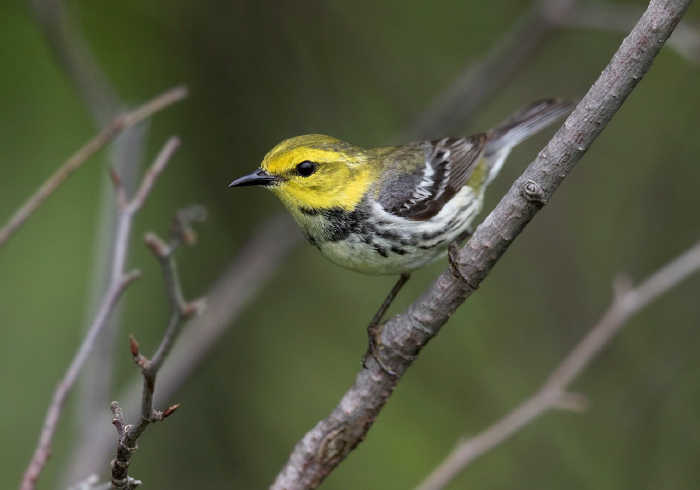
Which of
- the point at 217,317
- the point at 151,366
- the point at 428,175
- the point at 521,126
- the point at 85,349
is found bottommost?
the point at 151,366

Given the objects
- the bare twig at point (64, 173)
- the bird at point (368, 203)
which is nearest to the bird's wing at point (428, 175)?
the bird at point (368, 203)

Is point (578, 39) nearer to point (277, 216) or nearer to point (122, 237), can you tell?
point (277, 216)

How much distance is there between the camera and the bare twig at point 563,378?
301 centimetres

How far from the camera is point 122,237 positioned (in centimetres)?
280

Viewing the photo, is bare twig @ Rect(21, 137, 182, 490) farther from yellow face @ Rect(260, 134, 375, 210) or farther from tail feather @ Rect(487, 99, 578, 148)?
tail feather @ Rect(487, 99, 578, 148)

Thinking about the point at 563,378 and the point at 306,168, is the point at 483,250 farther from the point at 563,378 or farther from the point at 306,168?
the point at 306,168

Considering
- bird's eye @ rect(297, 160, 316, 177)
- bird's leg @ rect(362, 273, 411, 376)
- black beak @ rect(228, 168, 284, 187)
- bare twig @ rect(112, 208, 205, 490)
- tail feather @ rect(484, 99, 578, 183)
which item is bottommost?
bare twig @ rect(112, 208, 205, 490)

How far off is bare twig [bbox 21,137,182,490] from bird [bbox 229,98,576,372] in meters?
0.66

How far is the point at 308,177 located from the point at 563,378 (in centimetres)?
144

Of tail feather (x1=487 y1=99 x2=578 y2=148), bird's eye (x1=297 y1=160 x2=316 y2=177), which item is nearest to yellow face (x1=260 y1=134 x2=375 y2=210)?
bird's eye (x1=297 y1=160 x2=316 y2=177)

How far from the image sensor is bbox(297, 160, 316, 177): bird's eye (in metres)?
3.61

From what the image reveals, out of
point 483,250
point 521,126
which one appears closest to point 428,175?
point 521,126

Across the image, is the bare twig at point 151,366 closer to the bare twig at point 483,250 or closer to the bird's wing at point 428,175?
the bare twig at point 483,250

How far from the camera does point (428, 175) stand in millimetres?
4059
